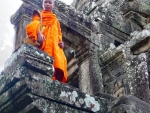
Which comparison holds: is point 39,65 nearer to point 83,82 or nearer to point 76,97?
point 76,97

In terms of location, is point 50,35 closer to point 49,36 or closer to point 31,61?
point 49,36

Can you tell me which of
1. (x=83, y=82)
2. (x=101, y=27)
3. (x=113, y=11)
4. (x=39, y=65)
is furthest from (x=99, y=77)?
(x=39, y=65)

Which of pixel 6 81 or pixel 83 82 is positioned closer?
pixel 6 81

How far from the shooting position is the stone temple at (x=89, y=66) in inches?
153

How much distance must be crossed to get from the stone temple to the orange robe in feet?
1.58

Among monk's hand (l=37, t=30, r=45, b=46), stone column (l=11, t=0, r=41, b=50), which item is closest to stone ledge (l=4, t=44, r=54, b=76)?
monk's hand (l=37, t=30, r=45, b=46)

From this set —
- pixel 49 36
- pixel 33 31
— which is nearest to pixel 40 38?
pixel 33 31

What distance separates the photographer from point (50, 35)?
5.09 meters

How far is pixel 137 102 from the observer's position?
419 cm

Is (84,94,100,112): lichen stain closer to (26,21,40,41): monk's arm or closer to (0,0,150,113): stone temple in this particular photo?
(0,0,150,113): stone temple

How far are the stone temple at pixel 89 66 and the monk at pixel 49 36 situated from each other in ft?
1.51

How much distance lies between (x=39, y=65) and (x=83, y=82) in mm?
2669

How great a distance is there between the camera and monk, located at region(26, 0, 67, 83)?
463 cm

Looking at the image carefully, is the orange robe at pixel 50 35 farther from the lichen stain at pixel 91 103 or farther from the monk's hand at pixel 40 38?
the lichen stain at pixel 91 103
